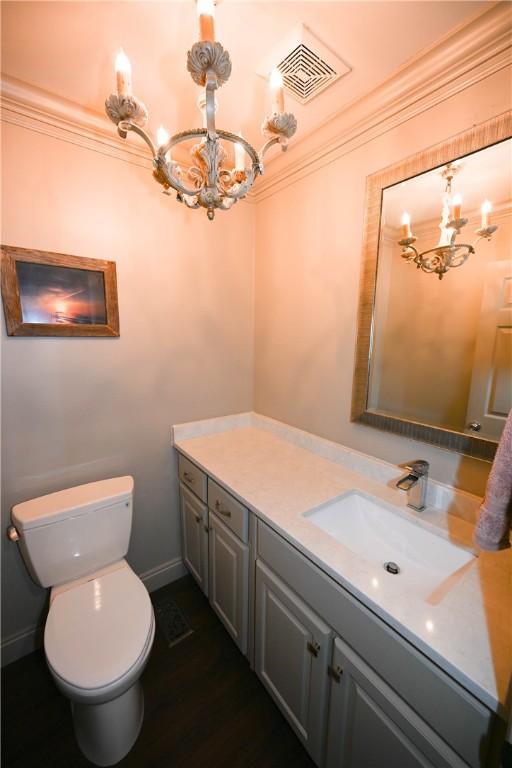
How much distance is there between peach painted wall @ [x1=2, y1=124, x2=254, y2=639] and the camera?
1.29 m

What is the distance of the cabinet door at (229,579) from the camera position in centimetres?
128

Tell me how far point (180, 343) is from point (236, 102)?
3.72 feet

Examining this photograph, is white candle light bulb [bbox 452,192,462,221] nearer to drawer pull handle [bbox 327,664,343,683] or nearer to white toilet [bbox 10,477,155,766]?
drawer pull handle [bbox 327,664,343,683]

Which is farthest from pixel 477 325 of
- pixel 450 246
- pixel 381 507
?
pixel 381 507

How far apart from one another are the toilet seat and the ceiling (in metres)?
2.07

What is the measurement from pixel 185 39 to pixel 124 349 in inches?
48.0

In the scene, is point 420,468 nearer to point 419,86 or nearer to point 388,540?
point 388,540

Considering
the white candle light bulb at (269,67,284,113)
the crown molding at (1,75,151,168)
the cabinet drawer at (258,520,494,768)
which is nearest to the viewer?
the cabinet drawer at (258,520,494,768)

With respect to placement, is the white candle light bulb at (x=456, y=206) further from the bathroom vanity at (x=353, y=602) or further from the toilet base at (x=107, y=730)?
the toilet base at (x=107, y=730)

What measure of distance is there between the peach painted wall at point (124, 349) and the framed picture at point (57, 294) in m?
0.05

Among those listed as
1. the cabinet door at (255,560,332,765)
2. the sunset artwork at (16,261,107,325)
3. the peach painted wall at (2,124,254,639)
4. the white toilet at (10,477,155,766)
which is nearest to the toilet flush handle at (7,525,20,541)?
the white toilet at (10,477,155,766)

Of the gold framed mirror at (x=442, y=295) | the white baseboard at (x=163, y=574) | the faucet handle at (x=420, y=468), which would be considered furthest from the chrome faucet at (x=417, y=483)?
the white baseboard at (x=163, y=574)

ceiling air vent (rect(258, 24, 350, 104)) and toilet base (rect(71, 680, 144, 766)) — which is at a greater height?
ceiling air vent (rect(258, 24, 350, 104))

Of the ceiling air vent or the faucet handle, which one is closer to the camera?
the ceiling air vent
